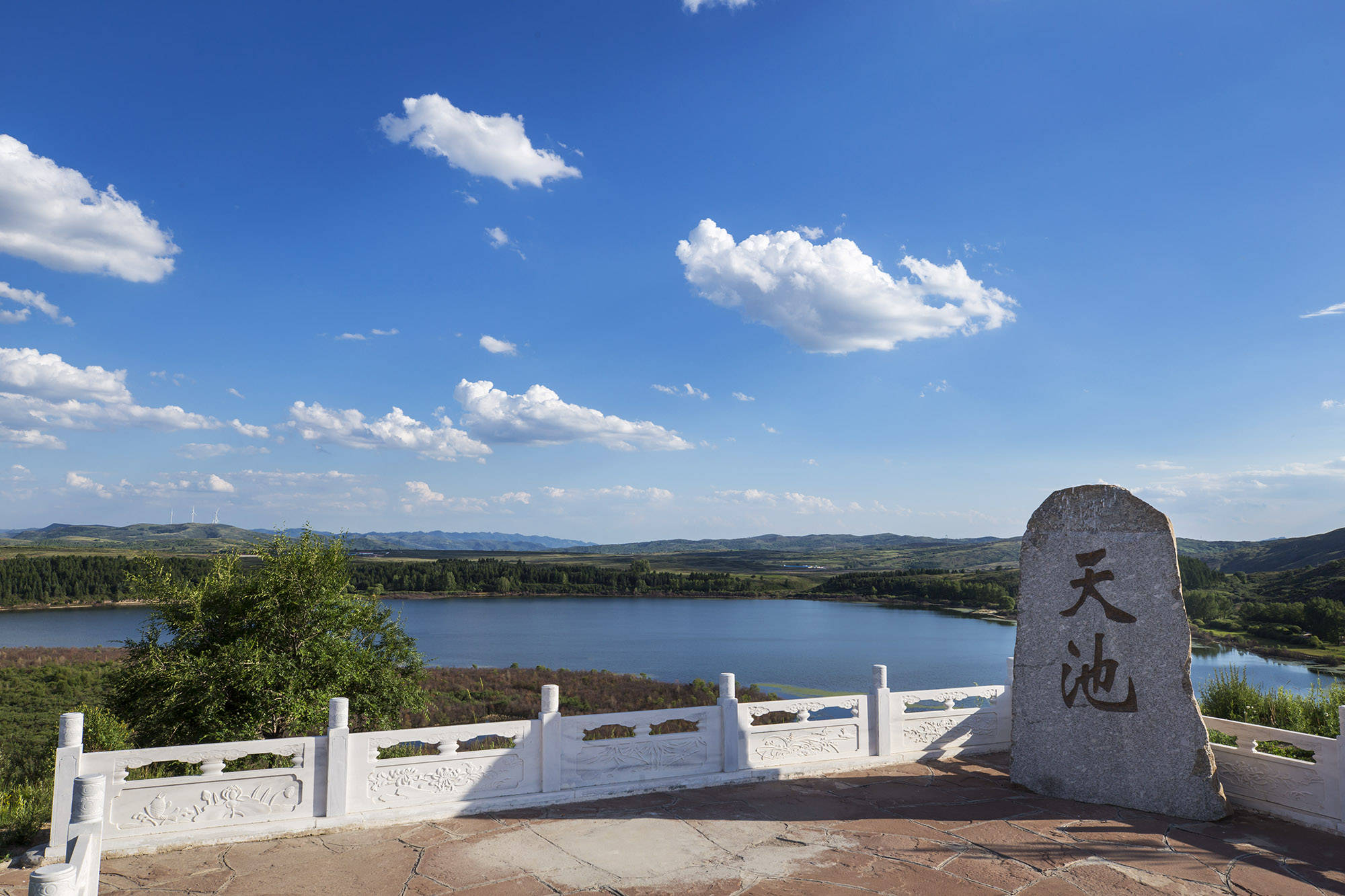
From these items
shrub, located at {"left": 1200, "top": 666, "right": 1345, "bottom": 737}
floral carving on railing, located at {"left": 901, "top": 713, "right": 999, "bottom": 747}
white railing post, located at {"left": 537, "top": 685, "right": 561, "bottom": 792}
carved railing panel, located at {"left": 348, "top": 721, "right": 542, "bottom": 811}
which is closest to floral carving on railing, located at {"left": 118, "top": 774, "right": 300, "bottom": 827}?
carved railing panel, located at {"left": 348, "top": 721, "right": 542, "bottom": 811}

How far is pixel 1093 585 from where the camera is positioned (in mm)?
6434

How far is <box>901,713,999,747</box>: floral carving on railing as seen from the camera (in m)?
7.56

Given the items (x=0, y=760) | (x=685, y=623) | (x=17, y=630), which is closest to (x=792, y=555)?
(x=685, y=623)

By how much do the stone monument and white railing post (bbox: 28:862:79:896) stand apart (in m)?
6.69

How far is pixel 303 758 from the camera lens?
5.50 meters

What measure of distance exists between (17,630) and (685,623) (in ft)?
154

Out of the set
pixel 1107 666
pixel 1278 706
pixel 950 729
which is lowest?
pixel 950 729

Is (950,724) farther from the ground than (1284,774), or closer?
closer

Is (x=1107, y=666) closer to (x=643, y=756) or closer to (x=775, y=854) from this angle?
(x=775, y=854)

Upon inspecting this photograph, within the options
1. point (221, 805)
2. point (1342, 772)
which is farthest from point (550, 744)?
point (1342, 772)

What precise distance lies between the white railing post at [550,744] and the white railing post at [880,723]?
3124mm

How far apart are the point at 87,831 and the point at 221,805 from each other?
255 centimetres

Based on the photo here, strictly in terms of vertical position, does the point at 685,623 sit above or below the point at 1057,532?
below

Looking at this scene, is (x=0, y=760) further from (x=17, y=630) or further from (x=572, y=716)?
(x=17, y=630)
